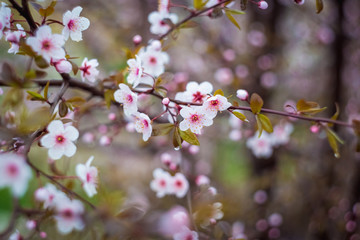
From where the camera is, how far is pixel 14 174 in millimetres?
542

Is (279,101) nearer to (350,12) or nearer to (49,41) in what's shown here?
(350,12)

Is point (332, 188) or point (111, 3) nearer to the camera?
point (332, 188)

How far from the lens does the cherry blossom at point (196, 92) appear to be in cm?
86

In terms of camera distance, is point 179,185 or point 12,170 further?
point 179,185

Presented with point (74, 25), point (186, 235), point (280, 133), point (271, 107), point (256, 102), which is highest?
point (74, 25)

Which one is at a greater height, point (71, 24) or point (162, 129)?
point (71, 24)

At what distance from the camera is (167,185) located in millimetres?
1188

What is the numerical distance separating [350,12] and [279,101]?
3.28 feet

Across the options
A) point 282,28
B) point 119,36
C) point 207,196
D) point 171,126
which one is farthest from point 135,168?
point 171,126

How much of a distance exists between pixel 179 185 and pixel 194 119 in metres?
0.45

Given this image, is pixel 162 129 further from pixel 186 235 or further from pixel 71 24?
pixel 71 24

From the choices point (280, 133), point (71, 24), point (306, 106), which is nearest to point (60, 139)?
point (71, 24)

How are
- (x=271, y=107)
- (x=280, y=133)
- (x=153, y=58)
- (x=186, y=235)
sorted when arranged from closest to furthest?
(x=186, y=235)
(x=153, y=58)
(x=280, y=133)
(x=271, y=107)

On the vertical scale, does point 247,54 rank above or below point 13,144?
below
